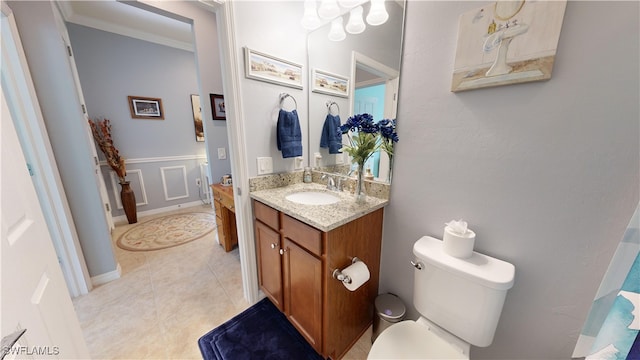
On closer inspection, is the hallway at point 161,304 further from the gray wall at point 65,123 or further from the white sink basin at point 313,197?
the white sink basin at point 313,197

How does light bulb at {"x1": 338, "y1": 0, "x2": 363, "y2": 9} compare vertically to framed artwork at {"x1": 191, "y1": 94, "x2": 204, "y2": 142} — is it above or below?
above

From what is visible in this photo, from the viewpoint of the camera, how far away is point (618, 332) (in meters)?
0.56

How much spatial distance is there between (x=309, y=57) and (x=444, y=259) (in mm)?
1555

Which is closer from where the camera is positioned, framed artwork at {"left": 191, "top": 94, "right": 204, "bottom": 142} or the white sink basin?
the white sink basin

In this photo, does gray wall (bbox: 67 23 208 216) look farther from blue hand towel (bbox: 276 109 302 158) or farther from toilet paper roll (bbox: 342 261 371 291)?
toilet paper roll (bbox: 342 261 371 291)

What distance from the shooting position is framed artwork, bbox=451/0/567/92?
737mm

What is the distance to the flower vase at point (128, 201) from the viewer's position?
2.86 meters

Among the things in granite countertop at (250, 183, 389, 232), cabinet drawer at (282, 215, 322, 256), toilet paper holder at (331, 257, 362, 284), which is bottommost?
toilet paper holder at (331, 257, 362, 284)

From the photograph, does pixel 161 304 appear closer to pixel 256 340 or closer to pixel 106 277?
pixel 106 277

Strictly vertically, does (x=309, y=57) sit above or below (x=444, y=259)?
above

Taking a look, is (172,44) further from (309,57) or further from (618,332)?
(618,332)

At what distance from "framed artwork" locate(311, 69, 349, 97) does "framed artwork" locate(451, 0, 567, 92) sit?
2.41ft

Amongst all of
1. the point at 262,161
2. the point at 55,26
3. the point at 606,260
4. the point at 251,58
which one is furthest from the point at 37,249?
the point at 606,260

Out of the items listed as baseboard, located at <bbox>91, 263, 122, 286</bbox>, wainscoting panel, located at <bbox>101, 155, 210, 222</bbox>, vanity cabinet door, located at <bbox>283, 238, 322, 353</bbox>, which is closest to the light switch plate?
vanity cabinet door, located at <bbox>283, 238, 322, 353</bbox>
